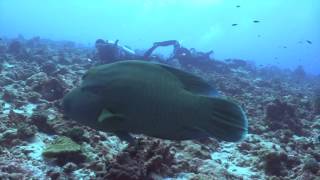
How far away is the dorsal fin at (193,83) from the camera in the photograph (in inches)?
115

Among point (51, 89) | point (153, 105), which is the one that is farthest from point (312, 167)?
point (51, 89)

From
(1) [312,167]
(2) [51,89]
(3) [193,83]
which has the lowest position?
(1) [312,167]

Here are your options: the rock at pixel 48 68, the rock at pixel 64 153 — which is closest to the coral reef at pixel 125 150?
the rock at pixel 64 153

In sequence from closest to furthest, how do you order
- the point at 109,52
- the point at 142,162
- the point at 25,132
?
1. the point at 142,162
2. the point at 25,132
3. the point at 109,52

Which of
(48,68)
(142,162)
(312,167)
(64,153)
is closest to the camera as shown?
(142,162)

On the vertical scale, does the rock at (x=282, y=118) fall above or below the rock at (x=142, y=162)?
below

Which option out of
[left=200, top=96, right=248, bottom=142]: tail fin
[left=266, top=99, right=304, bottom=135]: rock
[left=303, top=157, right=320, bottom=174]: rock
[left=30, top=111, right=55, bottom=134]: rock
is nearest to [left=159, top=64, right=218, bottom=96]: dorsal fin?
[left=200, top=96, right=248, bottom=142]: tail fin

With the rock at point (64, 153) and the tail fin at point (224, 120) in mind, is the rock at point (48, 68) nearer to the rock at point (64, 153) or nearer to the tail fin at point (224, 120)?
the rock at point (64, 153)

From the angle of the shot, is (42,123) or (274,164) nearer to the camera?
(274,164)

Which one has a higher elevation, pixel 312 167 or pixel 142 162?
pixel 142 162

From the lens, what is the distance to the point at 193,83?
9.74 ft

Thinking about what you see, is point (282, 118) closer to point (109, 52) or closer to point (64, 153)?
point (64, 153)

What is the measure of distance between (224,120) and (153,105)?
0.51 m

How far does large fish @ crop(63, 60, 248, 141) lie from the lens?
2797 mm
